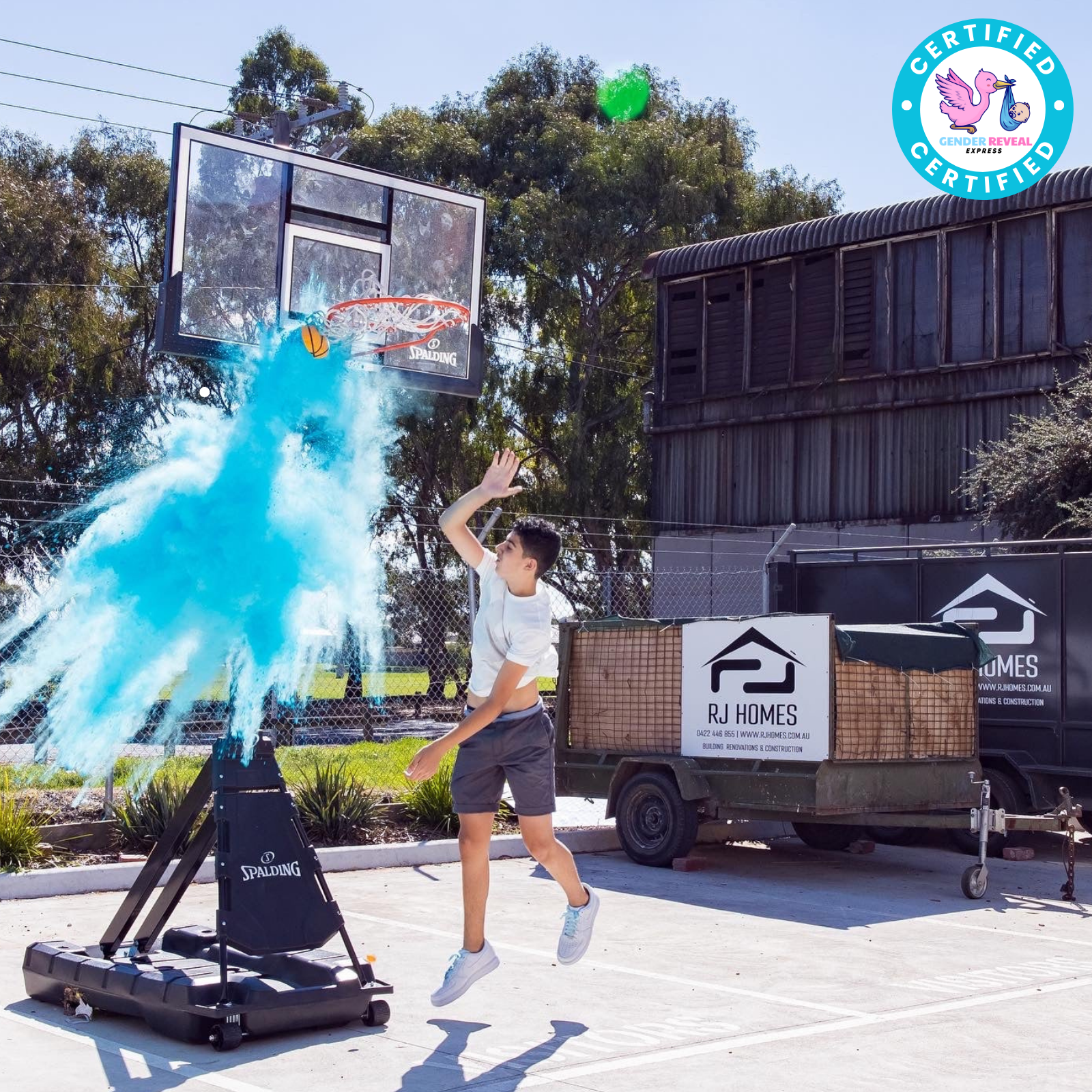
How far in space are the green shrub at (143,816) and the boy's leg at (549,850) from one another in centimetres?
508

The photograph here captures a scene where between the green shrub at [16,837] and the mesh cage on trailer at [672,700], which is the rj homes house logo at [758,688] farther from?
the green shrub at [16,837]

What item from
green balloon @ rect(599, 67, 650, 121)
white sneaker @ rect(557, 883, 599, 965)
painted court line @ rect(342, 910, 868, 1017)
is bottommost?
painted court line @ rect(342, 910, 868, 1017)

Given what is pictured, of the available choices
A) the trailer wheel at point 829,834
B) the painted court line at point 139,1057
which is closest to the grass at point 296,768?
the trailer wheel at point 829,834

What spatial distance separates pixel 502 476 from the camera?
645 cm

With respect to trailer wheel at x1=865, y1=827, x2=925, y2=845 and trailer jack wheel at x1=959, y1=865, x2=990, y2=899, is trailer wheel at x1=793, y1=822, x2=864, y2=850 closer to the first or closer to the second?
trailer wheel at x1=865, y1=827, x2=925, y2=845

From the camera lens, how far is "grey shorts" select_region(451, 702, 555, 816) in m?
6.35

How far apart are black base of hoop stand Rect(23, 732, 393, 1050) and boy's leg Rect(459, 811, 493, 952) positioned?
50 cm

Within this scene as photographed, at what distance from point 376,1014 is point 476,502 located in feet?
7.43

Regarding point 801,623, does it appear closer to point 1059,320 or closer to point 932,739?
point 932,739

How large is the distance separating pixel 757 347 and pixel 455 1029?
841 inches

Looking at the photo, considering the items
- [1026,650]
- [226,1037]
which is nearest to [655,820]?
[1026,650]

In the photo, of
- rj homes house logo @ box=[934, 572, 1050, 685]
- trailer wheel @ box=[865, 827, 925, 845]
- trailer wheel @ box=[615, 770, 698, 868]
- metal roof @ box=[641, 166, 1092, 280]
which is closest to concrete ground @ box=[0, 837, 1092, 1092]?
trailer wheel @ box=[615, 770, 698, 868]

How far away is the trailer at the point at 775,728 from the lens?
412 inches

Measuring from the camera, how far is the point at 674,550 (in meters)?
27.3
